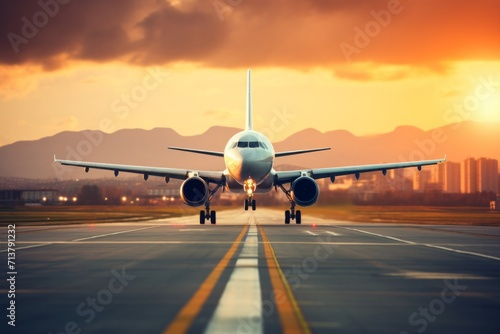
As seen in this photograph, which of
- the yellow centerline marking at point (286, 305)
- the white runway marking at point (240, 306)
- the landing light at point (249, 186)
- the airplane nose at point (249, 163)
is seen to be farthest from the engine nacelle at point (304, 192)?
the white runway marking at point (240, 306)

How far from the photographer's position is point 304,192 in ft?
140

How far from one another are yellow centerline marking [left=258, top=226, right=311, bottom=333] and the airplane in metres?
22.4

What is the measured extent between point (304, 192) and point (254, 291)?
3084 cm

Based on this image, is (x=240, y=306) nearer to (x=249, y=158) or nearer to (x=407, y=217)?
(x=249, y=158)

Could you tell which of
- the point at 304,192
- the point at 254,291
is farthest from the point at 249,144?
the point at 254,291

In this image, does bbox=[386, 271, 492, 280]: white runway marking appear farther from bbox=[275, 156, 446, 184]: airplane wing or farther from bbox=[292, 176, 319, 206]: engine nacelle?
bbox=[275, 156, 446, 184]: airplane wing

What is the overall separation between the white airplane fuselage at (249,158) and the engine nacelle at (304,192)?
245 centimetres

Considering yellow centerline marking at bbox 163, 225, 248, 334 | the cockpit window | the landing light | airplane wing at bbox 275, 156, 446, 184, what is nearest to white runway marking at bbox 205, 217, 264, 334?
yellow centerline marking at bbox 163, 225, 248, 334

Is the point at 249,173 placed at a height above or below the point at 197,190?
above

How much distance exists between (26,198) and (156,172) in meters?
95.9

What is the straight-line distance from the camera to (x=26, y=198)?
5305 inches

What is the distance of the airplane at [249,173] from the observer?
127 feet

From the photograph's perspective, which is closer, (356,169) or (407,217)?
(356,169)

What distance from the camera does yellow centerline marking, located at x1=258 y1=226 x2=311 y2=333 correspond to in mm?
8633
